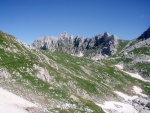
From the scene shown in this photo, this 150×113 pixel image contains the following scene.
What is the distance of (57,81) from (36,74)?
27.5 feet

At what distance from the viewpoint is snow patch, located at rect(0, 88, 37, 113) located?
1235 inches

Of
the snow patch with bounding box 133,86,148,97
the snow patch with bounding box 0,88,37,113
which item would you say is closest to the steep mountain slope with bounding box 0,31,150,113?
the snow patch with bounding box 0,88,37,113

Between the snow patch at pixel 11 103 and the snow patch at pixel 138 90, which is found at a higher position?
the snow patch at pixel 138 90

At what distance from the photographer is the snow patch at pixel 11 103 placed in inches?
1235

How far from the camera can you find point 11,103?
115 feet

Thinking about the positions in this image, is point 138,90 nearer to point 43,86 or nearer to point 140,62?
point 43,86

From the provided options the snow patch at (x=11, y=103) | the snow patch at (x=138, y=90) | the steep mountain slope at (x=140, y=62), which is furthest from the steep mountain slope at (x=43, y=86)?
the steep mountain slope at (x=140, y=62)

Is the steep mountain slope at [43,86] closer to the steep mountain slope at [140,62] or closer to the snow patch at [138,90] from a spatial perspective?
the snow patch at [138,90]

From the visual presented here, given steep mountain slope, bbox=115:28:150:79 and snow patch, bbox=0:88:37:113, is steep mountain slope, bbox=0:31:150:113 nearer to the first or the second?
snow patch, bbox=0:88:37:113

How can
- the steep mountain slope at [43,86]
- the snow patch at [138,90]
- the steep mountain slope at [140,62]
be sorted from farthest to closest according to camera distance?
the steep mountain slope at [140,62] < the snow patch at [138,90] < the steep mountain slope at [43,86]

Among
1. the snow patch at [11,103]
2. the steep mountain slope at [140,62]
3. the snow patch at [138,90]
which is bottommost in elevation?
the snow patch at [11,103]

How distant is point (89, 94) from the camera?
2618 inches

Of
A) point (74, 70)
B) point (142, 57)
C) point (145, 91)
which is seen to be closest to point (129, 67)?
point (142, 57)

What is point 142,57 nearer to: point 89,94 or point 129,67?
point 129,67
